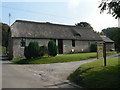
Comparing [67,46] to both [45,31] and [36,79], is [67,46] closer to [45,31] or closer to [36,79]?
[45,31]

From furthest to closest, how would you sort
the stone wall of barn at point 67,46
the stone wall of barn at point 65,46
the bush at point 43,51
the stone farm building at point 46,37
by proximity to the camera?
the stone wall of barn at point 67,46, the stone farm building at point 46,37, the stone wall of barn at point 65,46, the bush at point 43,51

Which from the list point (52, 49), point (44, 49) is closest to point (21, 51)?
point (44, 49)

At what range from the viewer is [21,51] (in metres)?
28.4

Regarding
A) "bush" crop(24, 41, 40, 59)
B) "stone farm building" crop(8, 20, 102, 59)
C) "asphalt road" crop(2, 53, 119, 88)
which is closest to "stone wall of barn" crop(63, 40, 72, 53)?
"stone farm building" crop(8, 20, 102, 59)

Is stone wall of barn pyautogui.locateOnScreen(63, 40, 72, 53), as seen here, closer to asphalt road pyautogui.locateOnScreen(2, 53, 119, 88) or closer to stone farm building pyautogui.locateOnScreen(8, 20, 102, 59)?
stone farm building pyautogui.locateOnScreen(8, 20, 102, 59)

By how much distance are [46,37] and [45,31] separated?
224cm

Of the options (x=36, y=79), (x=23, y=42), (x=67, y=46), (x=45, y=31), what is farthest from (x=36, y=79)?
(x=67, y=46)

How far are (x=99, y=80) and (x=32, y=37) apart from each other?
22.6 metres

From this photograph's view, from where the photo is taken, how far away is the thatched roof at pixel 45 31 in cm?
2942

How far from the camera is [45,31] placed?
32375 millimetres

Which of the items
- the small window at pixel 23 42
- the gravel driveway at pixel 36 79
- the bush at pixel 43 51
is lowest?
the gravel driveway at pixel 36 79

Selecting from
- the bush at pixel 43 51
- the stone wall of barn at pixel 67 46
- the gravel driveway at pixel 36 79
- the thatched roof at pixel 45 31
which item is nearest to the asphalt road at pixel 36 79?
the gravel driveway at pixel 36 79

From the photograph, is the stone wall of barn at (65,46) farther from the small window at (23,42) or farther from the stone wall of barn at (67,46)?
the small window at (23,42)

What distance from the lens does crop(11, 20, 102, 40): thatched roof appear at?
96.5ft
